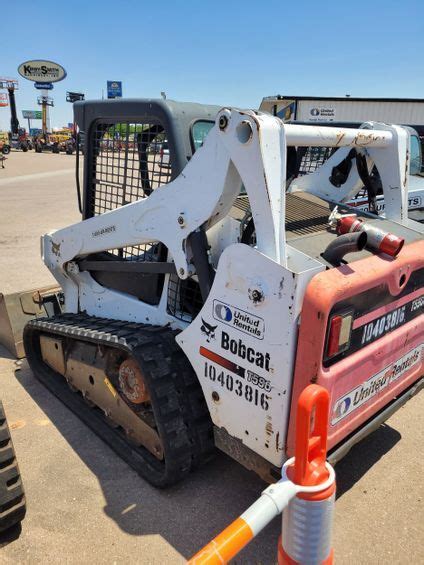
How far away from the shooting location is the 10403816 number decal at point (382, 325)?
234 centimetres

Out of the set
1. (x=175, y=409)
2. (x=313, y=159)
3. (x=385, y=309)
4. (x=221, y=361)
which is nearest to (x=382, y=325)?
(x=385, y=309)

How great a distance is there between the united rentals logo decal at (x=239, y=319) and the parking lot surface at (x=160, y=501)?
113cm

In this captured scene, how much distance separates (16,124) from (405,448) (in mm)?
52021

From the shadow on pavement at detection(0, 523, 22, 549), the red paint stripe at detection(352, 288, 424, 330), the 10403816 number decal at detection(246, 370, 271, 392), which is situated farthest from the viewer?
the shadow on pavement at detection(0, 523, 22, 549)

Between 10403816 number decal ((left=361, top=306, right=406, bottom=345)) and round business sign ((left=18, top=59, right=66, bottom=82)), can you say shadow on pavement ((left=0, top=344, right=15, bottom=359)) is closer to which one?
10403816 number decal ((left=361, top=306, right=406, bottom=345))

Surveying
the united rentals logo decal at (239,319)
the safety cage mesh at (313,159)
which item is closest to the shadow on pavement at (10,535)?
the united rentals logo decal at (239,319)

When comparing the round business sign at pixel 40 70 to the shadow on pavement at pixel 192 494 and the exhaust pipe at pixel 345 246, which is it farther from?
the exhaust pipe at pixel 345 246

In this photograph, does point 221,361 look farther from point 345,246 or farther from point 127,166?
point 127,166

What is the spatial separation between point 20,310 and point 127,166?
2192 mm

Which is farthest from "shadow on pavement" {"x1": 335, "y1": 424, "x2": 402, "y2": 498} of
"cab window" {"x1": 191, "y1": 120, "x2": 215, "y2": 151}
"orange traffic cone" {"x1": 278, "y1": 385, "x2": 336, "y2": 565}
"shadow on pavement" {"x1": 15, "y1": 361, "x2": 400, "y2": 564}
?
"cab window" {"x1": 191, "y1": 120, "x2": 215, "y2": 151}

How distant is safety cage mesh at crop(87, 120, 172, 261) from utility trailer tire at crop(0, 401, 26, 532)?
1.39 m

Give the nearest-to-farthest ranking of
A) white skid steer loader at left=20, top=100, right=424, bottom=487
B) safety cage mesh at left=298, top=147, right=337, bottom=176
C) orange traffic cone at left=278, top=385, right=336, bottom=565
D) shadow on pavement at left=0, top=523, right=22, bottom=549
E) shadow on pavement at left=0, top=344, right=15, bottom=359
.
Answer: orange traffic cone at left=278, top=385, right=336, bottom=565, white skid steer loader at left=20, top=100, right=424, bottom=487, shadow on pavement at left=0, top=523, right=22, bottom=549, safety cage mesh at left=298, top=147, right=337, bottom=176, shadow on pavement at left=0, top=344, right=15, bottom=359

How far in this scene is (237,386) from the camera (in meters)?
2.30

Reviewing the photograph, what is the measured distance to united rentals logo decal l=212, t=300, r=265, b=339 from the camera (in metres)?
2.10
